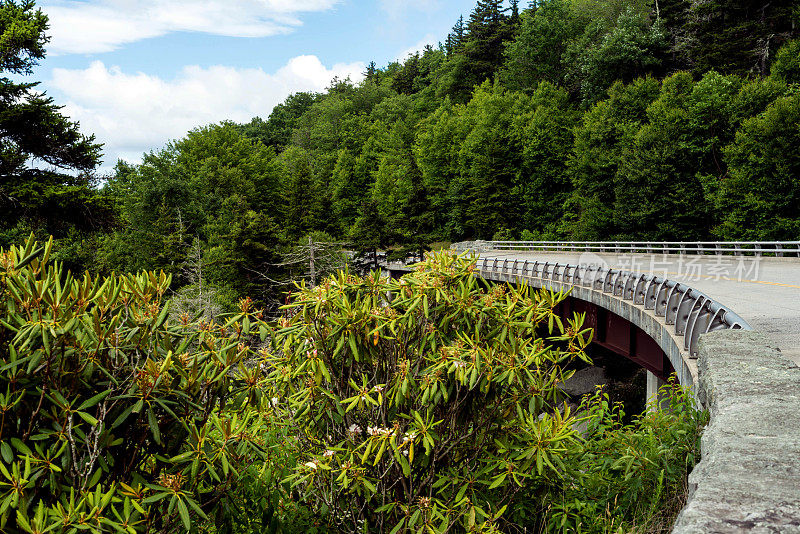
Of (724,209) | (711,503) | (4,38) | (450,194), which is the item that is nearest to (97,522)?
(711,503)

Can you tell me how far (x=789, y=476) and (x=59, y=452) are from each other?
11.1 feet

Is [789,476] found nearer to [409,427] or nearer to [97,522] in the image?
[409,427]

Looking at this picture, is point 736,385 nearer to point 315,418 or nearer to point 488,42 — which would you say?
point 315,418

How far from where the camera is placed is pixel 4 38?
719 inches

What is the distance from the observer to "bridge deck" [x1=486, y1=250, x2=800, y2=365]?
9.66 meters

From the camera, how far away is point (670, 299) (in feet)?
35.9

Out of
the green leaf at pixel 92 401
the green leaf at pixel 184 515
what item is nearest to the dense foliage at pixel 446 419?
the green leaf at pixel 184 515

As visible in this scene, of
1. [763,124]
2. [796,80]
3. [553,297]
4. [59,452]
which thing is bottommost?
[59,452]

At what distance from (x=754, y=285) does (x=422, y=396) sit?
1593 centimetres

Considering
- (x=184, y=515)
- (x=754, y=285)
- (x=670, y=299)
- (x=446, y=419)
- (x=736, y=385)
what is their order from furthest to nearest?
(x=754, y=285), (x=670, y=299), (x=446, y=419), (x=736, y=385), (x=184, y=515)

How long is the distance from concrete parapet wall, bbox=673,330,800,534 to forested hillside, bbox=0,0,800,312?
2001 cm

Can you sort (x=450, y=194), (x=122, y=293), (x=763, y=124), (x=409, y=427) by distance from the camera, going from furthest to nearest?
(x=450, y=194) → (x=763, y=124) → (x=409, y=427) → (x=122, y=293)

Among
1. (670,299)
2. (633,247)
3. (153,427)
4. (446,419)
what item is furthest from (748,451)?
(633,247)

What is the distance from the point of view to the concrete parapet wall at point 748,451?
6.82 ft
